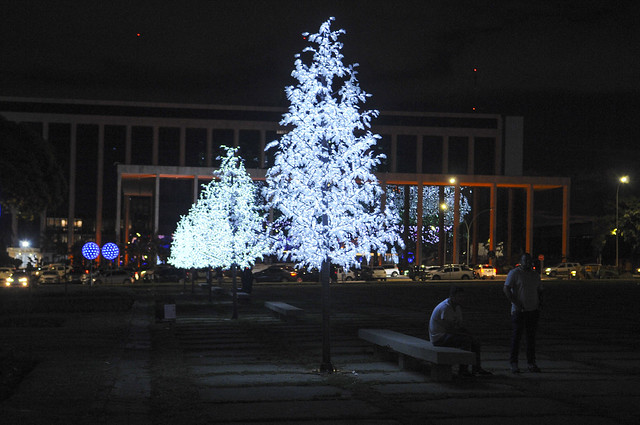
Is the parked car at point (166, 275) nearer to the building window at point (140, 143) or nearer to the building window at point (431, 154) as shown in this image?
the building window at point (140, 143)

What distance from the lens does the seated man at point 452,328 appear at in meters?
12.6

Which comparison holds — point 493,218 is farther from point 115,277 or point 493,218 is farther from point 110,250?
point 110,250

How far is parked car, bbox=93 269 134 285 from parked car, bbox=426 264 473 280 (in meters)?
28.4

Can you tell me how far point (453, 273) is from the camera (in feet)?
253

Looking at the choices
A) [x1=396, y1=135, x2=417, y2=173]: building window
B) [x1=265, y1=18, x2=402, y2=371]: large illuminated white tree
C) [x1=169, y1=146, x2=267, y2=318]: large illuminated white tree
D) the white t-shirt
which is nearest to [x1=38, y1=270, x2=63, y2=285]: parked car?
[x1=169, y1=146, x2=267, y2=318]: large illuminated white tree

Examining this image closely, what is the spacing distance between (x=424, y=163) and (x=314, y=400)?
10207 cm

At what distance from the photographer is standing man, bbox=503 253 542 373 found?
12875mm

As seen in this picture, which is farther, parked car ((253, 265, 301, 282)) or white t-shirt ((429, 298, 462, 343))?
parked car ((253, 265, 301, 282))

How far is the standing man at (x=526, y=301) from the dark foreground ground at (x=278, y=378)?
547 mm

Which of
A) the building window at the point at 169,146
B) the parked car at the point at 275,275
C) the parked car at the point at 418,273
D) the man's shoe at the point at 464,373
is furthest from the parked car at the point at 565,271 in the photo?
the man's shoe at the point at 464,373

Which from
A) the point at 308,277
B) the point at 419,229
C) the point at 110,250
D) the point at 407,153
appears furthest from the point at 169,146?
the point at 110,250

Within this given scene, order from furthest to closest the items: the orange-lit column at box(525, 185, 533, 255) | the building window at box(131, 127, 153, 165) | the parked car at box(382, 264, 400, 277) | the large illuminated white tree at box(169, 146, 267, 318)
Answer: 1. the building window at box(131, 127, 153, 165)
2. the orange-lit column at box(525, 185, 533, 255)
3. the parked car at box(382, 264, 400, 277)
4. the large illuminated white tree at box(169, 146, 267, 318)

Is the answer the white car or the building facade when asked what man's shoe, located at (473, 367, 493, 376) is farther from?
the building facade

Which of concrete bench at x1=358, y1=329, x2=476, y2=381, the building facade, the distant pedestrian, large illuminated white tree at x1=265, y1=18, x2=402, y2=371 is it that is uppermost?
the building facade
